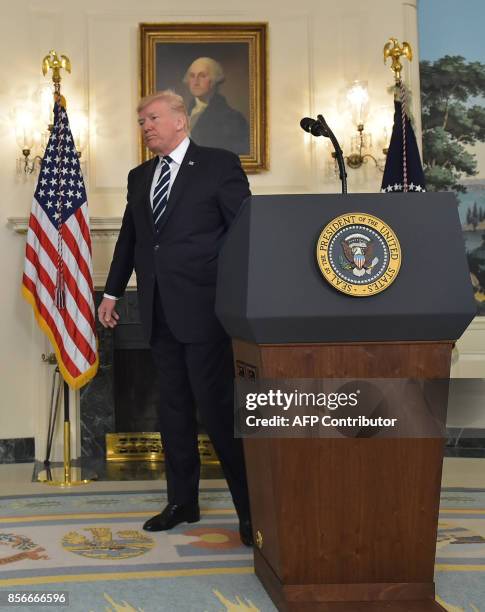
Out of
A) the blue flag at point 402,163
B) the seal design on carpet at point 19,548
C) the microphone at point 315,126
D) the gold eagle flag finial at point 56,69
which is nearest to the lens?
the microphone at point 315,126

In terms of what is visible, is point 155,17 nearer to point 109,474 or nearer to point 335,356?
point 109,474

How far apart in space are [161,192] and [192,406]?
91cm

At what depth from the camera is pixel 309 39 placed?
5402 mm

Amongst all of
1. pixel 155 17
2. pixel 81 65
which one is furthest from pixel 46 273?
pixel 155 17

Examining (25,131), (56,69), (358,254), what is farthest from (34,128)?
(358,254)

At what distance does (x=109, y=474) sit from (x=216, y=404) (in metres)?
1.91

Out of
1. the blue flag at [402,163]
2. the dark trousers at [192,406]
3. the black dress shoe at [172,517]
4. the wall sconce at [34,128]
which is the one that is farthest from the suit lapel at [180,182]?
the wall sconce at [34,128]

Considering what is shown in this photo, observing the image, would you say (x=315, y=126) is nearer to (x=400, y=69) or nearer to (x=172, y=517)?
(x=172, y=517)

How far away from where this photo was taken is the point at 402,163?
16.1 ft

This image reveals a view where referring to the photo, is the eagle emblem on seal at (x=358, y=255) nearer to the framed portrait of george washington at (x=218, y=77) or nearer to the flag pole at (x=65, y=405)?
the flag pole at (x=65, y=405)

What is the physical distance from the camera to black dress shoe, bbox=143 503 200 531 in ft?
10.3

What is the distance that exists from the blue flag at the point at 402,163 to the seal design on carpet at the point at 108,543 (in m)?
2.83

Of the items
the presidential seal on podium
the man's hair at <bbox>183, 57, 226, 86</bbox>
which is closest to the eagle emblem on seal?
the presidential seal on podium

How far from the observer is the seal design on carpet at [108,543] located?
9.22ft
